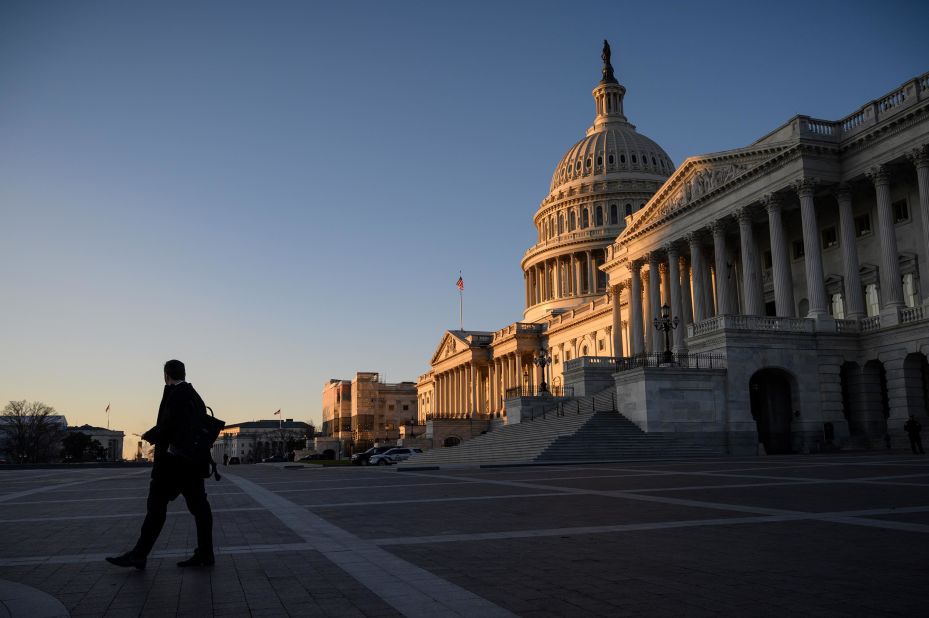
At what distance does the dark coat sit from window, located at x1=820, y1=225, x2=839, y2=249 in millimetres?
52781

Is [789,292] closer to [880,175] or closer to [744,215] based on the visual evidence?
[744,215]

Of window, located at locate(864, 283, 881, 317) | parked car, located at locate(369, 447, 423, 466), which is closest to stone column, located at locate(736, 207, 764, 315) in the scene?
window, located at locate(864, 283, 881, 317)

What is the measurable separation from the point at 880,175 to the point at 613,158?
85.8 m

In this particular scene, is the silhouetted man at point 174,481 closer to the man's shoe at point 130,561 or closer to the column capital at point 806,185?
the man's shoe at point 130,561

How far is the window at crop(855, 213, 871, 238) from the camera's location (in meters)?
51.6

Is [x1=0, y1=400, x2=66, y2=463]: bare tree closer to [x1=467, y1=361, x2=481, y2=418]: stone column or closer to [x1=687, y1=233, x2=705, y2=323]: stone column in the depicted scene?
[x1=467, y1=361, x2=481, y2=418]: stone column

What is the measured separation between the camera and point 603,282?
4815 inches

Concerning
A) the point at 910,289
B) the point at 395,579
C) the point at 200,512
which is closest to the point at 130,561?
the point at 200,512

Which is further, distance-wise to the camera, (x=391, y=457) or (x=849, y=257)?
(x=391, y=457)

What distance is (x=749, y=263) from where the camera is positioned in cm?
5406

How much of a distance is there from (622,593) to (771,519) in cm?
628

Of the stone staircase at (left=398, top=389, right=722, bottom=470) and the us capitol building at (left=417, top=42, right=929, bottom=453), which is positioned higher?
the us capitol building at (left=417, top=42, right=929, bottom=453)

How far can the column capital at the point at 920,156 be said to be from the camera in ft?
143

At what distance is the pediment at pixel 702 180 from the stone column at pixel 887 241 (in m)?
5.67
